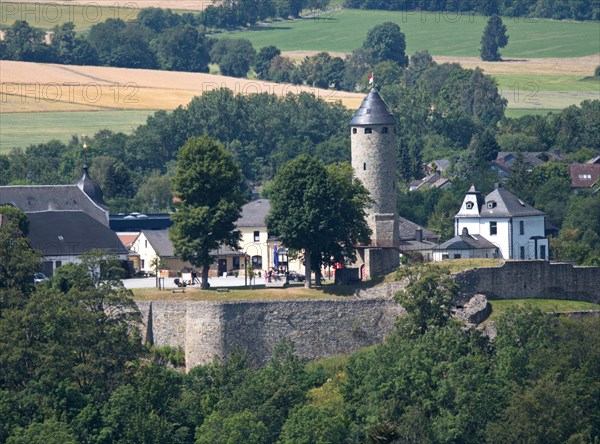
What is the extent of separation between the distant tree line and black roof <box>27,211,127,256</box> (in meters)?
79.1

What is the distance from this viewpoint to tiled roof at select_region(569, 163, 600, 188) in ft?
437

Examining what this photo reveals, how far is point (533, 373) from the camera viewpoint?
7812cm

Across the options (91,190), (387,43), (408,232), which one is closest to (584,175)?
(408,232)

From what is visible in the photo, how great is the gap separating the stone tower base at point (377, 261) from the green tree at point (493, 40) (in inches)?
3843

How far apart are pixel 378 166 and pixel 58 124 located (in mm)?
68243

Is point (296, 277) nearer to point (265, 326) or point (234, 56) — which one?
point (265, 326)

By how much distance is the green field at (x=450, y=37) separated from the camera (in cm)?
18475

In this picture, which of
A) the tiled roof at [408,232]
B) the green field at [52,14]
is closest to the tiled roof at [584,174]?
the tiled roof at [408,232]

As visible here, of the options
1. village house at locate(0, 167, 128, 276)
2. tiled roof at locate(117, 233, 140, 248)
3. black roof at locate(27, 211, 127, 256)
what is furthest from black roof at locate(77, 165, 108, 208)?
black roof at locate(27, 211, 127, 256)

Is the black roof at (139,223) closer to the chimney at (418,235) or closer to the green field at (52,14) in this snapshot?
the chimney at (418,235)

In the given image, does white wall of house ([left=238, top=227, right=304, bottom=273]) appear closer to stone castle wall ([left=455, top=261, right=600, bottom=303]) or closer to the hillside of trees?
stone castle wall ([left=455, top=261, right=600, bottom=303])

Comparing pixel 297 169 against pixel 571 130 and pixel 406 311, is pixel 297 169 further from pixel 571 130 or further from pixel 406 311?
pixel 571 130

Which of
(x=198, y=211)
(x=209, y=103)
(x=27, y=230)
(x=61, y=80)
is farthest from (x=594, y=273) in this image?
(x=61, y=80)

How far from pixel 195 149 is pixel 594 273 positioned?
17233 mm
